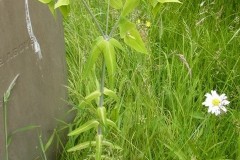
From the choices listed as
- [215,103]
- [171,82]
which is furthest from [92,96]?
[171,82]

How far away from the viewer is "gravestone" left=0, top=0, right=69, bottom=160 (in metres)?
1.65

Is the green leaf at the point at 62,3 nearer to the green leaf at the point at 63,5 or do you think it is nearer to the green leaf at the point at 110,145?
the green leaf at the point at 63,5

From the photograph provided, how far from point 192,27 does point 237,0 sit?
41cm

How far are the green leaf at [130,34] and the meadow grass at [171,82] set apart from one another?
205 millimetres

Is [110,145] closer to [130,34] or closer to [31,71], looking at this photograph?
[31,71]

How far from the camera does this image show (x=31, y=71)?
1.80 metres

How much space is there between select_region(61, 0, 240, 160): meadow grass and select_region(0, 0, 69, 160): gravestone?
0.15 meters

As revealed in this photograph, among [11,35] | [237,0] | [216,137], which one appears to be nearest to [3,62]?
[11,35]

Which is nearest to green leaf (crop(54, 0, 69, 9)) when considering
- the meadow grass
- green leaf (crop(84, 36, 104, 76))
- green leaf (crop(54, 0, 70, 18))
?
green leaf (crop(54, 0, 70, 18))

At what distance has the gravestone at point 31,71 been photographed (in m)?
1.65

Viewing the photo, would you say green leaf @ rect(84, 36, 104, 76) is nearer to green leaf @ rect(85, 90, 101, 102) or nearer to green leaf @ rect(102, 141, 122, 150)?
green leaf @ rect(85, 90, 101, 102)

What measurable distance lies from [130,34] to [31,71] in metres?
0.44

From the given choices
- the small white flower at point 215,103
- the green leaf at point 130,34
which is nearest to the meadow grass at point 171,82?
the small white flower at point 215,103

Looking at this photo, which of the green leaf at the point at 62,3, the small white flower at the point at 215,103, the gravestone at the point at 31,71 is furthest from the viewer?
the small white flower at the point at 215,103
